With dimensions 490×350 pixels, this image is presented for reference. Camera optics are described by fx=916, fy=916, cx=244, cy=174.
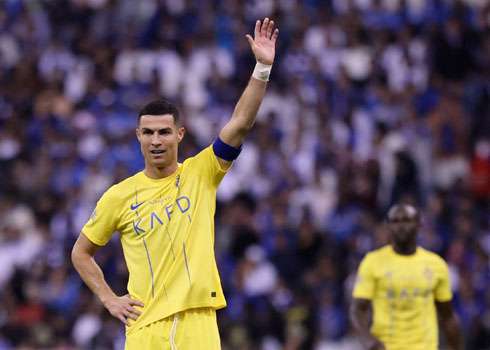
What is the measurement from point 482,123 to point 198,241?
973cm

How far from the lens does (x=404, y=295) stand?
817 cm

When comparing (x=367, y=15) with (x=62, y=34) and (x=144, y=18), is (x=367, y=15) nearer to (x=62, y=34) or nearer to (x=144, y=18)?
(x=144, y=18)

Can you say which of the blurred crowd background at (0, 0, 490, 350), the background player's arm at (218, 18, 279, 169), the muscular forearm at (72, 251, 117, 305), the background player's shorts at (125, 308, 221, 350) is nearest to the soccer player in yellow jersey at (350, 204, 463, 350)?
the background player's shorts at (125, 308, 221, 350)

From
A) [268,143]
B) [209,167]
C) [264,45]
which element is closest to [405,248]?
[209,167]

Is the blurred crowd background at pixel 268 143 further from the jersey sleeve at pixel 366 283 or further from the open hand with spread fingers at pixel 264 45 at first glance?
the open hand with spread fingers at pixel 264 45

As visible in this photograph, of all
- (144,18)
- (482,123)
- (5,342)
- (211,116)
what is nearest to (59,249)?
(5,342)

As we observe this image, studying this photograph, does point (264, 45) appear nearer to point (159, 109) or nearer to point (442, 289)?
point (159, 109)

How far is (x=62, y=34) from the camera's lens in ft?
55.7

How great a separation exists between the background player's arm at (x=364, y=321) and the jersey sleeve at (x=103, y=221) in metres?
2.74

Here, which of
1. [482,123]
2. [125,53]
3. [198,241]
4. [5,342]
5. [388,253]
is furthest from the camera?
[125,53]

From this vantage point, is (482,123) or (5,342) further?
(482,123)

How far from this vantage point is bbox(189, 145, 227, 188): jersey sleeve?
590 centimetres

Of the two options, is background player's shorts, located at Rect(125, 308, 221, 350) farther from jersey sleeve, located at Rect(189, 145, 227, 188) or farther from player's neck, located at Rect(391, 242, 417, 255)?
player's neck, located at Rect(391, 242, 417, 255)

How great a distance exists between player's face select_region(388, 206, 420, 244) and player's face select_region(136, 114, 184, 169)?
2.98 metres
